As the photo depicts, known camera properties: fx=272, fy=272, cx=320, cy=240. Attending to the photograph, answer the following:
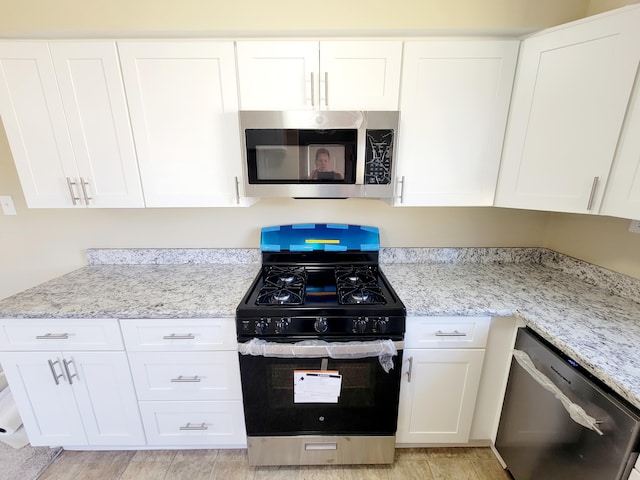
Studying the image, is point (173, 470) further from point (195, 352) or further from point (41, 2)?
point (41, 2)

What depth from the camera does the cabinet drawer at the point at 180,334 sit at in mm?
1292

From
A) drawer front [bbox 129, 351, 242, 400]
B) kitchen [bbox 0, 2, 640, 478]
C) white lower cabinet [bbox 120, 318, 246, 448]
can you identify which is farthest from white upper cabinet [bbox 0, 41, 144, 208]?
drawer front [bbox 129, 351, 242, 400]

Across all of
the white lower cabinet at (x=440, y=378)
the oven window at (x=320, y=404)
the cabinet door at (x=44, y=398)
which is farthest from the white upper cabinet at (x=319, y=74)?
the cabinet door at (x=44, y=398)

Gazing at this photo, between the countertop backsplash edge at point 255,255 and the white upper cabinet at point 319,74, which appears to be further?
the countertop backsplash edge at point 255,255

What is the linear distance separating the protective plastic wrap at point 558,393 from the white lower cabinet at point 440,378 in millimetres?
158

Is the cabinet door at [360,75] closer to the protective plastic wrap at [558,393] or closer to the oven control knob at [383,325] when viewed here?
the oven control knob at [383,325]

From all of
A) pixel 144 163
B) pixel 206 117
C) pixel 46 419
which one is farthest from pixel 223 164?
pixel 46 419

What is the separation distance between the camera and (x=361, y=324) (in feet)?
4.02

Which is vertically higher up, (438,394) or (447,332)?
(447,332)

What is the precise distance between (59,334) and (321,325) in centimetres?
125

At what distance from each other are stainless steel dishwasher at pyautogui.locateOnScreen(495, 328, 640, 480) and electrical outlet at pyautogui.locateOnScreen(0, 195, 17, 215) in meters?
2.97

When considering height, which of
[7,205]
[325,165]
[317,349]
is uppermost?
[325,165]

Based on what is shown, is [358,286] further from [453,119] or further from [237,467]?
[237,467]

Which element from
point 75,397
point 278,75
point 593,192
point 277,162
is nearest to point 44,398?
point 75,397
